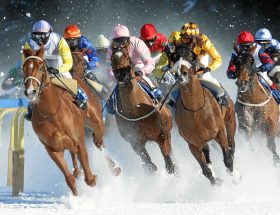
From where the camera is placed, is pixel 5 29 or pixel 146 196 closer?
pixel 146 196

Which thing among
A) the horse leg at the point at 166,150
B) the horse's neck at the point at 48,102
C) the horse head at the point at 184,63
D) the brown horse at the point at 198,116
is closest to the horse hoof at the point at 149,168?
the horse leg at the point at 166,150

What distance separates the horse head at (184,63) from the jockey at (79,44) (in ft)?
7.91

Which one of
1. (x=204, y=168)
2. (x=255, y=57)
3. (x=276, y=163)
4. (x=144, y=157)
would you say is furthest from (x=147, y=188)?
(x=255, y=57)

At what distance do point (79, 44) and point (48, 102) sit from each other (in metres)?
3.29

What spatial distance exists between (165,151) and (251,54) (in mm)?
1698

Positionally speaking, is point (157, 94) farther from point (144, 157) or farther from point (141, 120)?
point (144, 157)

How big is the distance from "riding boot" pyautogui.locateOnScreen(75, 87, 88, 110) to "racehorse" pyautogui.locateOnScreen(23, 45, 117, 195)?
0.22 meters

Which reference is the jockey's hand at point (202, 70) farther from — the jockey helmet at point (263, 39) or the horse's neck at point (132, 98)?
the jockey helmet at point (263, 39)

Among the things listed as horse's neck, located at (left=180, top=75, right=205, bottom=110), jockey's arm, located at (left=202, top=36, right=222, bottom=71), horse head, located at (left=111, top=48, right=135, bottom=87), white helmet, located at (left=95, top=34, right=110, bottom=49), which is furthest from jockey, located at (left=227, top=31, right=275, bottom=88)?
white helmet, located at (left=95, top=34, right=110, bottom=49)

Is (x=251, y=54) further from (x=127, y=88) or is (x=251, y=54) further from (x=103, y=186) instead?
(x=103, y=186)

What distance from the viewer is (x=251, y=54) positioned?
39.0 ft

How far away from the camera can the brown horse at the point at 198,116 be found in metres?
10.5

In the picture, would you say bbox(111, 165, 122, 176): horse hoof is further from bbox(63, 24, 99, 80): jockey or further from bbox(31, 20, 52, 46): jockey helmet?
bbox(31, 20, 52, 46): jockey helmet

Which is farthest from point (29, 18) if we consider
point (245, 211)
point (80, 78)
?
point (245, 211)
